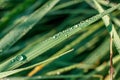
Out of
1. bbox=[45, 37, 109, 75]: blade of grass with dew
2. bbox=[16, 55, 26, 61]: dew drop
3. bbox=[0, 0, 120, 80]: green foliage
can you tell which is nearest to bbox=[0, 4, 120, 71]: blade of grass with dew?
bbox=[16, 55, 26, 61]: dew drop

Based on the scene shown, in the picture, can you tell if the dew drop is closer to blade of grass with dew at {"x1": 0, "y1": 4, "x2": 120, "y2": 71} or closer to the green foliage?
blade of grass with dew at {"x1": 0, "y1": 4, "x2": 120, "y2": 71}

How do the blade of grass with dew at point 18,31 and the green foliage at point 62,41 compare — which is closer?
the blade of grass with dew at point 18,31

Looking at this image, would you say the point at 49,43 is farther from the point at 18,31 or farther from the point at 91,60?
the point at 91,60

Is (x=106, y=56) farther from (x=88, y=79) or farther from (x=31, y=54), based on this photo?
(x=31, y=54)

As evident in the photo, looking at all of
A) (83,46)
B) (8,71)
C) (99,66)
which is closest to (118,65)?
(99,66)

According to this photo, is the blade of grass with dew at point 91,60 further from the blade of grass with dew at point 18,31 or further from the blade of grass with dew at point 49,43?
the blade of grass with dew at point 49,43

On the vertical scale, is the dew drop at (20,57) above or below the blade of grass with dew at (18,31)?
below

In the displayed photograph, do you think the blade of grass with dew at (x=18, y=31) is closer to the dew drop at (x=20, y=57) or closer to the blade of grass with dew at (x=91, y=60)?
the dew drop at (x=20, y=57)

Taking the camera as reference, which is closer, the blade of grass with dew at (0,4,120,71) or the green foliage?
the blade of grass with dew at (0,4,120,71)

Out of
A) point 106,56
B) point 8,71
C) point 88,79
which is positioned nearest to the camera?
point 8,71

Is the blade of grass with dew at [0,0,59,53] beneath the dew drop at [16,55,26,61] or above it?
above

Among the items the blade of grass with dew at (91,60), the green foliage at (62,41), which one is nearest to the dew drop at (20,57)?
the green foliage at (62,41)
